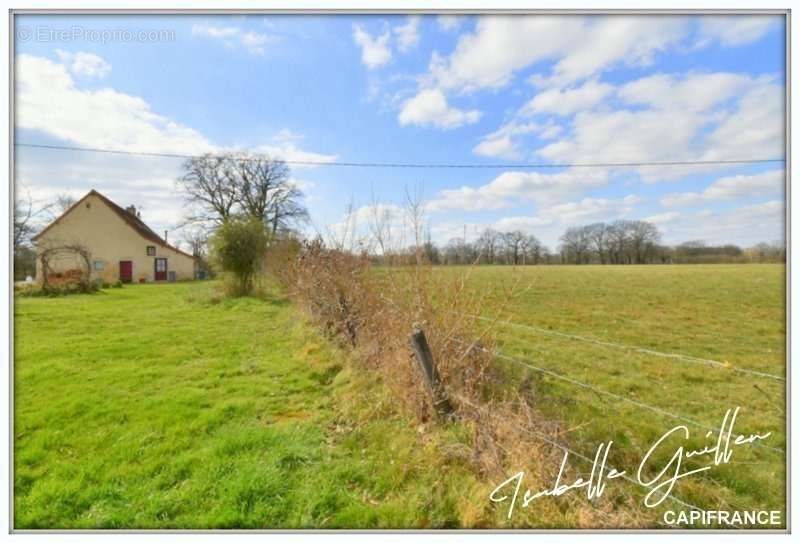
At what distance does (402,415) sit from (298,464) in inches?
40.4

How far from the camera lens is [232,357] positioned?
6.09 metres

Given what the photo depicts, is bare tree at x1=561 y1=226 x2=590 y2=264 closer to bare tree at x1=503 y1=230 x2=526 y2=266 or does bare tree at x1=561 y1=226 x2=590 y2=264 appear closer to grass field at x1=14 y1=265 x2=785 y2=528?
grass field at x1=14 y1=265 x2=785 y2=528

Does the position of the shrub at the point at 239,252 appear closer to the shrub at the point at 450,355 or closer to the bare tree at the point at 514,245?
the shrub at the point at 450,355

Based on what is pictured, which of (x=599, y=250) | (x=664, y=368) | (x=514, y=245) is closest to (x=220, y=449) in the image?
(x=514, y=245)

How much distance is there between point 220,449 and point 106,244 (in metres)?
29.3

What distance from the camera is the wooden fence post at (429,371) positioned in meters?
3.08

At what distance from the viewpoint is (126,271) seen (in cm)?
2584

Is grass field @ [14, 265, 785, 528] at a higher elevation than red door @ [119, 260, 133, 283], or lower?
lower

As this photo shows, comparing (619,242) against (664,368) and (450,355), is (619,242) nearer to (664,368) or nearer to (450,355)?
(664,368)

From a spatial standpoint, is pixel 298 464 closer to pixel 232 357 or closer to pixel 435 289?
pixel 435 289

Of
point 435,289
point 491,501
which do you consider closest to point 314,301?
point 435,289

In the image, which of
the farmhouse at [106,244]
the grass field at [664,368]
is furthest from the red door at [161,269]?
the grass field at [664,368]

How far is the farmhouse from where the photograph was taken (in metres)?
19.4

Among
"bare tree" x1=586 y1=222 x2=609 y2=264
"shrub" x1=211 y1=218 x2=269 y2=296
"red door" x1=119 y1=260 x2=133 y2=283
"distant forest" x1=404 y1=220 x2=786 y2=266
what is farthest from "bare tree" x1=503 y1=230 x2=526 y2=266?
"red door" x1=119 y1=260 x2=133 y2=283
